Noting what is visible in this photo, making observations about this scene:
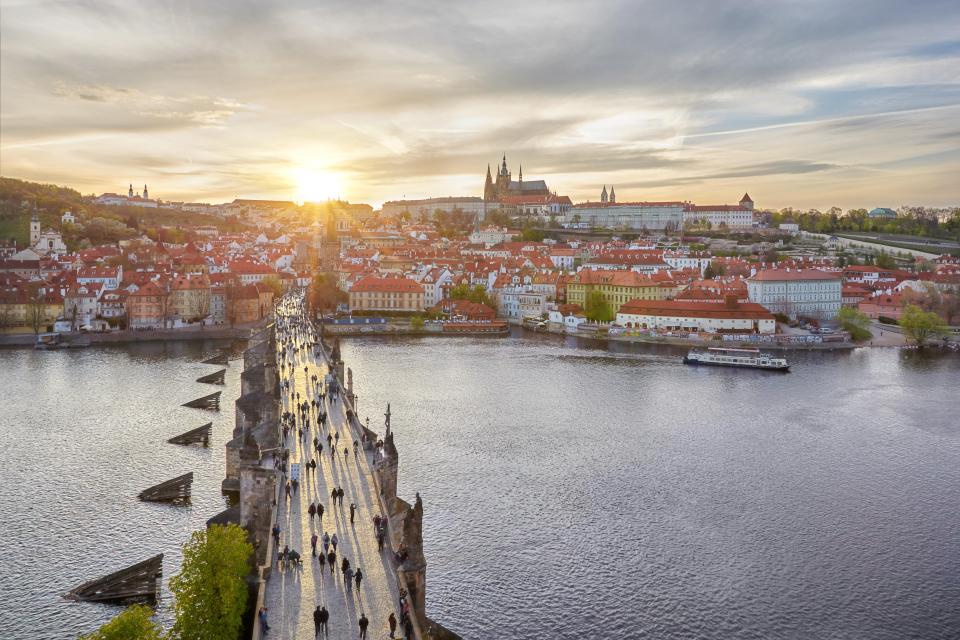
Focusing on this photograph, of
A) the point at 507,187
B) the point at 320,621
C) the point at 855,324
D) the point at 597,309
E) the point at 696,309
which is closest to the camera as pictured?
the point at 320,621

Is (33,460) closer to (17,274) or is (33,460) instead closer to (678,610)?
(678,610)

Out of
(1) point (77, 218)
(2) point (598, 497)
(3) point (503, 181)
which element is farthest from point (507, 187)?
(2) point (598, 497)

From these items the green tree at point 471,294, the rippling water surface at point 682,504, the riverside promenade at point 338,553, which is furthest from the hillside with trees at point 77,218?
the riverside promenade at point 338,553

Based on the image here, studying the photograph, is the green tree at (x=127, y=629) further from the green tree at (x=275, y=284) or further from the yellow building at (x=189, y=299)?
the green tree at (x=275, y=284)

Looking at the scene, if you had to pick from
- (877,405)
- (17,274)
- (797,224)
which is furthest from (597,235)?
(877,405)

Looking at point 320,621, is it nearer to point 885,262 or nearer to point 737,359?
point 737,359
